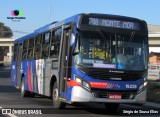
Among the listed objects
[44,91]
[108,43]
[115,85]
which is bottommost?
[44,91]

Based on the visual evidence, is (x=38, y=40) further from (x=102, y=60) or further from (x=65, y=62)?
(x=102, y=60)

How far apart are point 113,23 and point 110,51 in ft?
3.30

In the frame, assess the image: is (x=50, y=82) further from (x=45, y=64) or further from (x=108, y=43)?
(x=108, y=43)

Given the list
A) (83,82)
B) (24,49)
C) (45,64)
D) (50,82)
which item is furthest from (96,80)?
(24,49)

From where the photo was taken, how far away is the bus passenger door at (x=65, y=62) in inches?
550

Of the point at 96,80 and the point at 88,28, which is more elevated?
the point at 88,28

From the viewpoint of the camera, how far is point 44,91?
669 inches

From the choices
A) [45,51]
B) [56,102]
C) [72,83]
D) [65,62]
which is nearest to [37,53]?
[45,51]

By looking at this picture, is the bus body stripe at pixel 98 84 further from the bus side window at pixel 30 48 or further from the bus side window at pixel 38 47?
the bus side window at pixel 30 48

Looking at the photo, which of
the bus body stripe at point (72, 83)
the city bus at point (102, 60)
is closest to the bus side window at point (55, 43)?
the city bus at point (102, 60)

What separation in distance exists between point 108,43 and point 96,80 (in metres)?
1.24

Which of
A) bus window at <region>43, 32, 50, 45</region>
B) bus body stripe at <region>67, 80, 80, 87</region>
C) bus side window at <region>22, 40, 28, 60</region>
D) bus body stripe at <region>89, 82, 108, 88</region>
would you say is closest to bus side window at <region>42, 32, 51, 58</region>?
bus window at <region>43, 32, 50, 45</region>

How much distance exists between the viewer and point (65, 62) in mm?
14344

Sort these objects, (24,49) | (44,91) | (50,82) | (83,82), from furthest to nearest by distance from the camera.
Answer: (24,49), (44,91), (50,82), (83,82)
